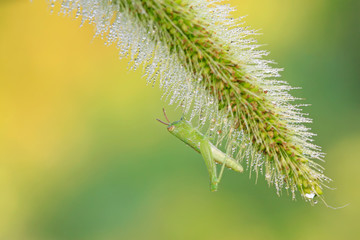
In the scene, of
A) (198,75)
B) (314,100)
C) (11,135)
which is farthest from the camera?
(314,100)

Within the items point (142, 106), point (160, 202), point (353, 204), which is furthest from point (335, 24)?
point (160, 202)

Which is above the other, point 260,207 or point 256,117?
point 260,207

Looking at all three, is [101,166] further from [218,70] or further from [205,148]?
[218,70]

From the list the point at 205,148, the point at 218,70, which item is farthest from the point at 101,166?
the point at 218,70

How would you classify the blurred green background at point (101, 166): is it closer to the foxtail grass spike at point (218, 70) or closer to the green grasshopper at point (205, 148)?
the green grasshopper at point (205, 148)

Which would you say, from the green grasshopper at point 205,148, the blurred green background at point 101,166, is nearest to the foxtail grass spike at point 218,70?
the green grasshopper at point 205,148

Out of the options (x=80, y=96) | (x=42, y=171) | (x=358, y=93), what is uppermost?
(x=358, y=93)

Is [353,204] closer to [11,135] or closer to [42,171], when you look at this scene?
[42,171]

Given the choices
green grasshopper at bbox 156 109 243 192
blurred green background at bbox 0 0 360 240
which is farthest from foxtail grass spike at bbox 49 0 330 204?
blurred green background at bbox 0 0 360 240
